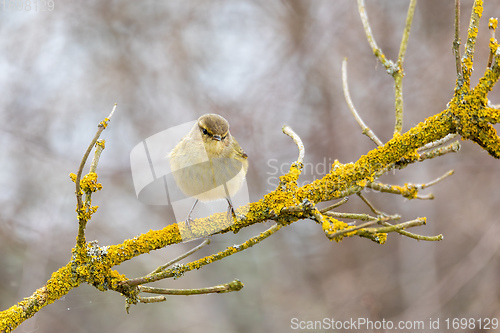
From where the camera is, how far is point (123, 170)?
4629mm

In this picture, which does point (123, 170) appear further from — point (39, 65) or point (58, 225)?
point (39, 65)

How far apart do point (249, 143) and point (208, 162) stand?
2025 mm

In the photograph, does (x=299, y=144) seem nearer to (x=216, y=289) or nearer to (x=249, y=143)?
(x=216, y=289)

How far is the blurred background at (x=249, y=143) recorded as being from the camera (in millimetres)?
4211

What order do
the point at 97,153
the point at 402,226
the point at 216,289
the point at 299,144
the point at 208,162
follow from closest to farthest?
the point at 402,226 → the point at 216,289 → the point at 97,153 → the point at 299,144 → the point at 208,162

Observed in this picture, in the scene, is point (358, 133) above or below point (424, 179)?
above

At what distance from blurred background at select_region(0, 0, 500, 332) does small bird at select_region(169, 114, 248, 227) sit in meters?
1.63

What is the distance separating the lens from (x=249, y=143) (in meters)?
4.73

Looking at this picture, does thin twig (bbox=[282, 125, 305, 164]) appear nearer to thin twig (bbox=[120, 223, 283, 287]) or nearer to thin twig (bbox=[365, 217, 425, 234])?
thin twig (bbox=[120, 223, 283, 287])

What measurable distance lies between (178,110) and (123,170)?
33.6 inches

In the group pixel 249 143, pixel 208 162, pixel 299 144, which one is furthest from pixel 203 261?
pixel 249 143

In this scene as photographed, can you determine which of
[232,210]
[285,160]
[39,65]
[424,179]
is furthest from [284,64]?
[232,210]

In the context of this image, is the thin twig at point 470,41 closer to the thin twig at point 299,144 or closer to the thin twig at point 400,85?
the thin twig at point 400,85

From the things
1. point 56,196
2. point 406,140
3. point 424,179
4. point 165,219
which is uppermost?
point 56,196
